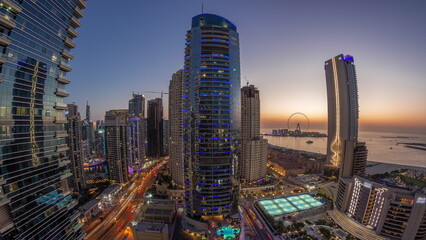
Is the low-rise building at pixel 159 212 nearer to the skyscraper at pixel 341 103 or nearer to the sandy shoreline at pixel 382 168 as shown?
the skyscraper at pixel 341 103

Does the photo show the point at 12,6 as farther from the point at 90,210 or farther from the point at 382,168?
the point at 382,168

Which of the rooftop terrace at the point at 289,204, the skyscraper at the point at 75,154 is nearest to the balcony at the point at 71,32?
the rooftop terrace at the point at 289,204

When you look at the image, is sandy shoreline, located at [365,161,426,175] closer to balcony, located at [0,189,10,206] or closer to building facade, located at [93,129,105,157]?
balcony, located at [0,189,10,206]

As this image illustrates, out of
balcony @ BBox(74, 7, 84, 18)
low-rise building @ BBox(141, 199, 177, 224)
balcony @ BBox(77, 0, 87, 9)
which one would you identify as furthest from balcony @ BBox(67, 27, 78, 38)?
low-rise building @ BBox(141, 199, 177, 224)

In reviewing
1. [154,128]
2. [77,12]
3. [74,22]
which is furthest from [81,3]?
[154,128]

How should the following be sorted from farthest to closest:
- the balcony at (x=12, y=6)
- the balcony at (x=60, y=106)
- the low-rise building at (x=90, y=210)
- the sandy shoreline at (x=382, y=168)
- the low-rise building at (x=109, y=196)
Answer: the sandy shoreline at (x=382, y=168)
the low-rise building at (x=109, y=196)
the low-rise building at (x=90, y=210)
the balcony at (x=60, y=106)
the balcony at (x=12, y=6)

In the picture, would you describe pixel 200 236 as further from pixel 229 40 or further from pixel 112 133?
pixel 112 133
